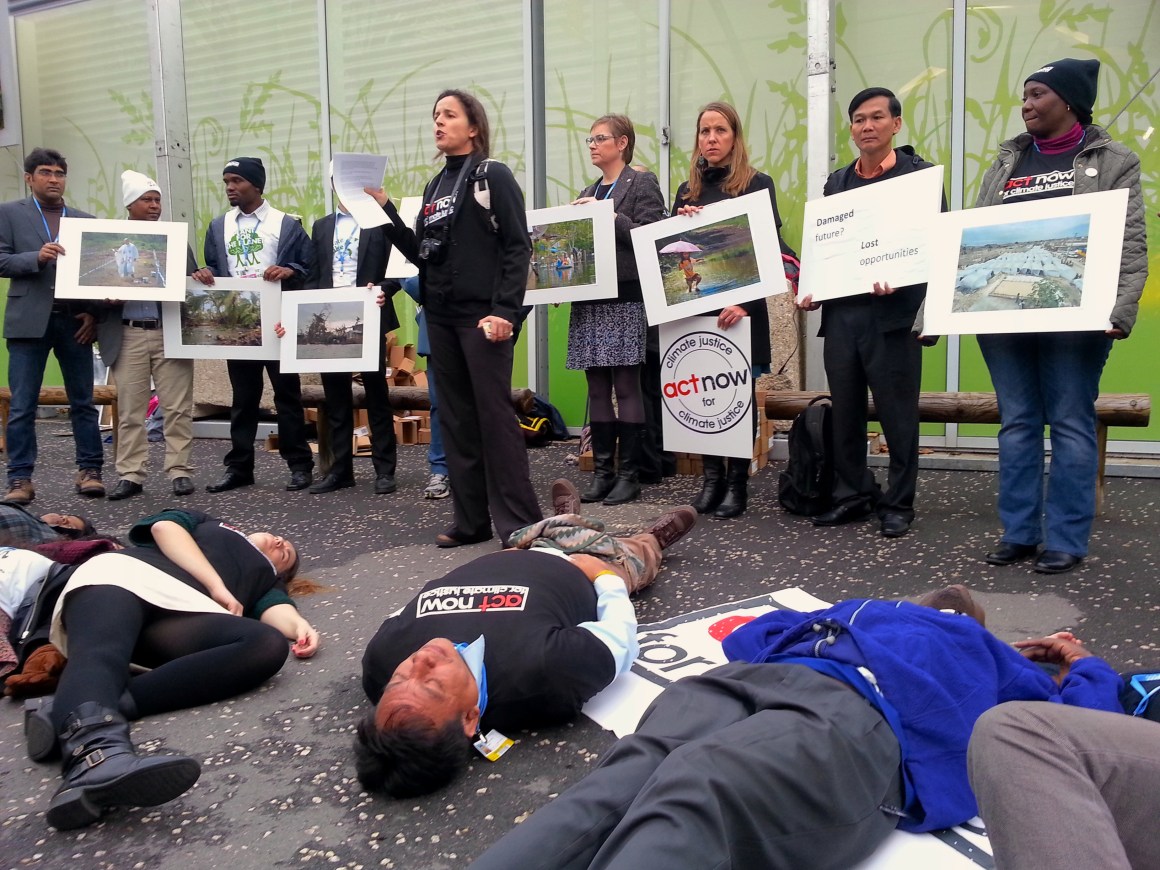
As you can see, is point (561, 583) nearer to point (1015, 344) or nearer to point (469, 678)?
point (469, 678)

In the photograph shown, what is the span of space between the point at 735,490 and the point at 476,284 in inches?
71.5

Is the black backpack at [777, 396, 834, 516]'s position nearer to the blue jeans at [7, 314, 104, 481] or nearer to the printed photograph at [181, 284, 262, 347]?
the printed photograph at [181, 284, 262, 347]

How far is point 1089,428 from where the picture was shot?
13.8ft

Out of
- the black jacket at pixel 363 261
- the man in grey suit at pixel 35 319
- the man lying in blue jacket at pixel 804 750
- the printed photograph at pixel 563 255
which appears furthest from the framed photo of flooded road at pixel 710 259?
the man in grey suit at pixel 35 319

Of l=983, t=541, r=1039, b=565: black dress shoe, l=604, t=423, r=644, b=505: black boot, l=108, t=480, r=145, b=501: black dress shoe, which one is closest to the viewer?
l=983, t=541, r=1039, b=565: black dress shoe

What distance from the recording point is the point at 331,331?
652cm

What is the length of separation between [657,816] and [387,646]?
1.28m

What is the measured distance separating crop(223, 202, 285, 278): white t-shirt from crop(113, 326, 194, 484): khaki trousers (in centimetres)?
74

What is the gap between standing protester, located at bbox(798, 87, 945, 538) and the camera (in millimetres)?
4887

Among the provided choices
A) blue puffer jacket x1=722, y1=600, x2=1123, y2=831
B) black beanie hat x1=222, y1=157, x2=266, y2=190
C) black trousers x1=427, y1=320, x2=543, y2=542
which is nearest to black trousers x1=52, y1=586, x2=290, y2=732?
blue puffer jacket x1=722, y1=600, x2=1123, y2=831

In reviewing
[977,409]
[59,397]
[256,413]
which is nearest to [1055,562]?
[977,409]

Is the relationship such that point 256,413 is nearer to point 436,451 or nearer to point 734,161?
point 436,451

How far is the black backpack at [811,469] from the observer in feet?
17.8

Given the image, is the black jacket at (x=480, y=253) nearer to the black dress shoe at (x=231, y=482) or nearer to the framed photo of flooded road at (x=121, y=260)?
the framed photo of flooded road at (x=121, y=260)
